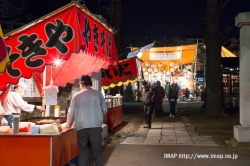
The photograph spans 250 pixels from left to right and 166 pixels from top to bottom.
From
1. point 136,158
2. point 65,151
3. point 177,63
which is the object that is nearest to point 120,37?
point 177,63

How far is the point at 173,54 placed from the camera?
2812 centimetres

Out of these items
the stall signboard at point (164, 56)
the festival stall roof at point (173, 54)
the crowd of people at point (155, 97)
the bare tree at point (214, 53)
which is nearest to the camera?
the crowd of people at point (155, 97)

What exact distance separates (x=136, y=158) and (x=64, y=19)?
4.03m

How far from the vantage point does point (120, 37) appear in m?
20.0

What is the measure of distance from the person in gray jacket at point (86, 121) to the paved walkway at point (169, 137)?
15.6 feet

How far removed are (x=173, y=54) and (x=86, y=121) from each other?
22.2 m

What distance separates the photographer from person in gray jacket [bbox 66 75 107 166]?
260 inches

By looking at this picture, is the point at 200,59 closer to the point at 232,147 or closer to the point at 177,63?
the point at 177,63

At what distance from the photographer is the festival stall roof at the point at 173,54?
27562 mm

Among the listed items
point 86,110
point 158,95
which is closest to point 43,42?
point 86,110

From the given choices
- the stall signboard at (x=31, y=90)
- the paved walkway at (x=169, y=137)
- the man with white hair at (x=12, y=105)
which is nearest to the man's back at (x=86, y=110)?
the man with white hair at (x=12, y=105)

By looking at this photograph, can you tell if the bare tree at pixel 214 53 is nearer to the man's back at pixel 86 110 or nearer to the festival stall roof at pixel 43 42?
the festival stall roof at pixel 43 42

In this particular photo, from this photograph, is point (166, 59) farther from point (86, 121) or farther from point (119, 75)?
point (86, 121)

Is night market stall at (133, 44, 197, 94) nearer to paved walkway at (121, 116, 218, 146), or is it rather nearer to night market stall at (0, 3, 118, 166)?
paved walkway at (121, 116, 218, 146)
